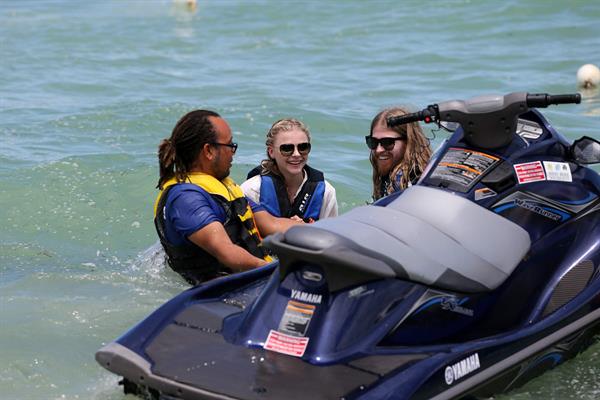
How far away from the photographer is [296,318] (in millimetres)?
3631

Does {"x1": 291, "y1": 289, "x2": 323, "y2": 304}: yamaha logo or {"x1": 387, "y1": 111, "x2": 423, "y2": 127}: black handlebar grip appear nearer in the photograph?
{"x1": 291, "y1": 289, "x2": 323, "y2": 304}: yamaha logo

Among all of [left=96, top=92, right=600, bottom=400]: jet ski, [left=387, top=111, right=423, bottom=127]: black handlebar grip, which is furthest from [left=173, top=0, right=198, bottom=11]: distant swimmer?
[left=96, top=92, right=600, bottom=400]: jet ski

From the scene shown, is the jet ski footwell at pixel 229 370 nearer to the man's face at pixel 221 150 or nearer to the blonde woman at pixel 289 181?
the man's face at pixel 221 150

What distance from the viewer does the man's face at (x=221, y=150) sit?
16.9 feet

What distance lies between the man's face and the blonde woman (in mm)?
396

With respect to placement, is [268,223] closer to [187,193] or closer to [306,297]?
[187,193]

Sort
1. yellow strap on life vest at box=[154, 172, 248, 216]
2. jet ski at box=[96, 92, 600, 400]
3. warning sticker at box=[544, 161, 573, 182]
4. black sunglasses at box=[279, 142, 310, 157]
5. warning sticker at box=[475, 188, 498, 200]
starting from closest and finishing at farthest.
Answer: jet ski at box=[96, 92, 600, 400] → warning sticker at box=[475, 188, 498, 200] → warning sticker at box=[544, 161, 573, 182] → yellow strap on life vest at box=[154, 172, 248, 216] → black sunglasses at box=[279, 142, 310, 157]

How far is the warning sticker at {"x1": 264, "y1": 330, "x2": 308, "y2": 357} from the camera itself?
3.59 metres

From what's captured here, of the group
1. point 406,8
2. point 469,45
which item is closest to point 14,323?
point 469,45

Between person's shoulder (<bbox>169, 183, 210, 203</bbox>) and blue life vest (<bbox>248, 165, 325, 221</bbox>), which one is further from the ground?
person's shoulder (<bbox>169, 183, 210, 203</bbox>)

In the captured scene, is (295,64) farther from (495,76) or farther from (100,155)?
(100,155)

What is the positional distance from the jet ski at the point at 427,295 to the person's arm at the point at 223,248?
69 centimetres

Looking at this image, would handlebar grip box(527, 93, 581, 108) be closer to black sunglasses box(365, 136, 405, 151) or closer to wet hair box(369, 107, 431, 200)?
wet hair box(369, 107, 431, 200)

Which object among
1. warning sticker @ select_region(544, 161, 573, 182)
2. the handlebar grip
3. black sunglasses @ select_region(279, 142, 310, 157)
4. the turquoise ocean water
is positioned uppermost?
the handlebar grip
